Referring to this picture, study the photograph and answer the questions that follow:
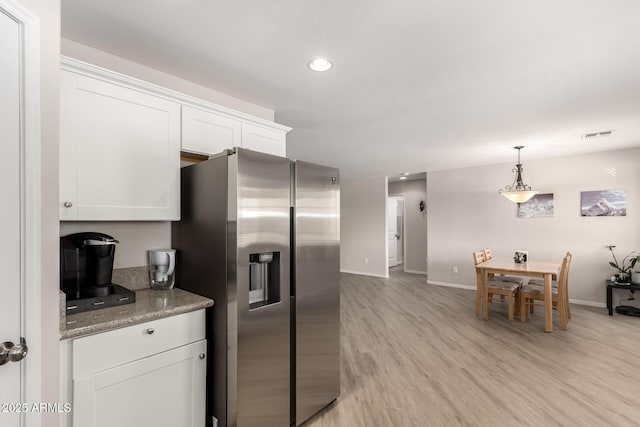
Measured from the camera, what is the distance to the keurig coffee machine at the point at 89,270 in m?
1.60

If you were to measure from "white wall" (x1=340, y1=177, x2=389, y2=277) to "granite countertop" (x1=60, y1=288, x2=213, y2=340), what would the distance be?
19.5ft

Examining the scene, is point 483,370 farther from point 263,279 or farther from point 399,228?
point 399,228

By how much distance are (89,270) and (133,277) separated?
1.26 ft

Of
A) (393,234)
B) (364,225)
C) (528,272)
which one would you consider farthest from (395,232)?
(528,272)

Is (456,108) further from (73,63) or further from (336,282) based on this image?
(73,63)

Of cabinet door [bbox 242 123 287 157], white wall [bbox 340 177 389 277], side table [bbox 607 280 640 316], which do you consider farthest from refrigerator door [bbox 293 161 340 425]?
white wall [bbox 340 177 389 277]

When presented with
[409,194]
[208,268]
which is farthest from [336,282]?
[409,194]

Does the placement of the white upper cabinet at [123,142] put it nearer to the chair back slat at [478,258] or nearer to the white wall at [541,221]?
the chair back slat at [478,258]

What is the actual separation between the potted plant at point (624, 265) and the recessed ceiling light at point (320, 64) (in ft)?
17.6

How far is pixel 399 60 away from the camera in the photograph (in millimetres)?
1996

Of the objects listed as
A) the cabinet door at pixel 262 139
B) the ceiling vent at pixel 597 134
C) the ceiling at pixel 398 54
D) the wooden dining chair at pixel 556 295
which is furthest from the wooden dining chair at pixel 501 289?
the cabinet door at pixel 262 139

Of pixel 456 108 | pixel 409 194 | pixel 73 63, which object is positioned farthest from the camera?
pixel 409 194

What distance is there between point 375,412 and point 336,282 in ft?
3.21

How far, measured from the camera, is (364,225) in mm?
7684
